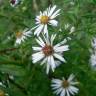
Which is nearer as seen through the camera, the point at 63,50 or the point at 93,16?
the point at 63,50

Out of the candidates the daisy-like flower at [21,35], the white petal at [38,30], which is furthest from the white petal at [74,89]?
the daisy-like flower at [21,35]

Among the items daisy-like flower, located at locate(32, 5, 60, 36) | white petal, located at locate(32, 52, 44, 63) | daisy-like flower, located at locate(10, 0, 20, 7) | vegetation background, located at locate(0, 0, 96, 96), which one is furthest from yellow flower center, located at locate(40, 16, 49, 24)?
daisy-like flower, located at locate(10, 0, 20, 7)

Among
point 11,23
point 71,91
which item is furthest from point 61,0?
point 71,91

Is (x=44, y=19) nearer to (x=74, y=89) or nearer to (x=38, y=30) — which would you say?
(x=38, y=30)

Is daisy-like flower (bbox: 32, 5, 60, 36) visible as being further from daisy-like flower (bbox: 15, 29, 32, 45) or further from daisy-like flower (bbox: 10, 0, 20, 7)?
daisy-like flower (bbox: 10, 0, 20, 7)

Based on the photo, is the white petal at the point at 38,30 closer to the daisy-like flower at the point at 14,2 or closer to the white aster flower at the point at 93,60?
the white aster flower at the point at 93,60

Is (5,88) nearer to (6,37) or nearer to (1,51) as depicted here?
(1,51)

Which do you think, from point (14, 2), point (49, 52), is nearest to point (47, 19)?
point (49, 52)
